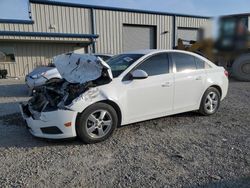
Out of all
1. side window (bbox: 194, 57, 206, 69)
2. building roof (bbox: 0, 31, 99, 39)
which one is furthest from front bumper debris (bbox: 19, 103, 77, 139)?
building roof (bbox: 0, 31, 99, 39)

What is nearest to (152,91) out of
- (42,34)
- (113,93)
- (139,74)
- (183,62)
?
(139,74)

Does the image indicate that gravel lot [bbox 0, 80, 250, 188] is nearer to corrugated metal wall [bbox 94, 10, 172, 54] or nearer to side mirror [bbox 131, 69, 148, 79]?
side mirror [bbox 131, 69, 148, 79]

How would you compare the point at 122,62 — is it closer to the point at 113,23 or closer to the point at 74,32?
the point at 74,32

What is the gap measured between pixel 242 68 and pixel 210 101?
822 cm

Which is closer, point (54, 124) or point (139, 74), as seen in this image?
point (54, 124)

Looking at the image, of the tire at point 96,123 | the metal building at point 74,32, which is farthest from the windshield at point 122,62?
the metal building at point 74,32

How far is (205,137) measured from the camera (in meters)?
4.20

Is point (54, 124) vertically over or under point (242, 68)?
under

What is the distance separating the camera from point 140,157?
3.46 meters

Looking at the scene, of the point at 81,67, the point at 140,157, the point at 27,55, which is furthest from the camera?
the point at 27,55

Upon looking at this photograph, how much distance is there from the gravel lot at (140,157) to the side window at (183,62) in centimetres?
118

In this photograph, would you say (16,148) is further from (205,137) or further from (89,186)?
(205,137)

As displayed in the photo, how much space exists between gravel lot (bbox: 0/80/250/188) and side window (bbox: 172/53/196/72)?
118cm

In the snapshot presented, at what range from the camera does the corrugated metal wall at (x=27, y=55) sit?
1595 cm
